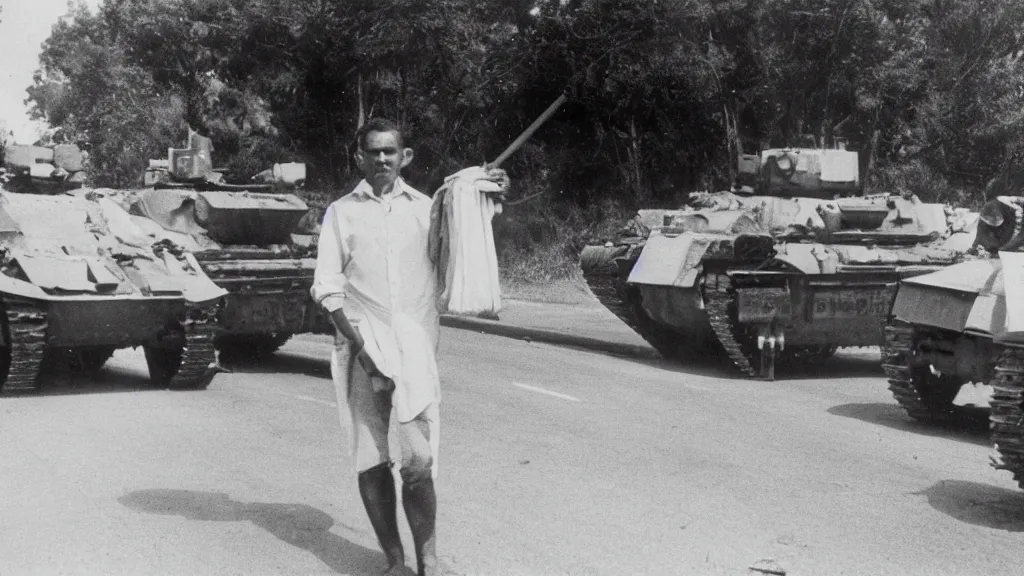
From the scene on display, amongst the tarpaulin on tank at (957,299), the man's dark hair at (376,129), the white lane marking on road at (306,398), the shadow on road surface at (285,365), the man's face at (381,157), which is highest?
the man's dark hair at (376,129)

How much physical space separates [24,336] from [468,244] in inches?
258

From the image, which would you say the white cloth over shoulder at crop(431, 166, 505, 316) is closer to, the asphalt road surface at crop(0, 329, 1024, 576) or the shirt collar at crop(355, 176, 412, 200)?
the shirt collar at crop(355, 176, 412, 200)

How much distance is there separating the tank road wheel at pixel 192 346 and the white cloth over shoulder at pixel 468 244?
6.52 metres

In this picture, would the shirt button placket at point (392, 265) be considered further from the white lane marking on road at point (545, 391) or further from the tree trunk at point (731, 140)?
the tree trunk at point (731, 140)

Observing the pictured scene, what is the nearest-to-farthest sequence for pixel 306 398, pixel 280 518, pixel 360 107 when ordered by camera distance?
pixel 280 518 → pixel 306 398 → pixel 360 107

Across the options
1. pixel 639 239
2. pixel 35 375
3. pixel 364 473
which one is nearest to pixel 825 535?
pixel 364 473

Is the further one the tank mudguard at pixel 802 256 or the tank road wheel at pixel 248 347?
the tank road wheel at pixel 248 347


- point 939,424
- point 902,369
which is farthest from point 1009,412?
point 939,424

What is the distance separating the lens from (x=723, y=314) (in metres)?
13.3

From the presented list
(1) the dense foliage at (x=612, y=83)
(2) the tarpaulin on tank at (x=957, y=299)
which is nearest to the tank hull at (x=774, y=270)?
(2) the tarpaulin on tank at (x=957, y=299)

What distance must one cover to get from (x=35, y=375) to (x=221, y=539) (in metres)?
5.56

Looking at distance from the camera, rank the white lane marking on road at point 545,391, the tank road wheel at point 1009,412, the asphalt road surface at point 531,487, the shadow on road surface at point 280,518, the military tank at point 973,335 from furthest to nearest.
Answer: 1. the white lane marking on road at point 545,391
2. the military tank at point 973,335
3. the tank road wheel at point 1009,412
4. the asphalt road surface at point 531,487
5. the shadow on road surface at point 280,518

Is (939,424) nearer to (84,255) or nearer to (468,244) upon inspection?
(468,244)

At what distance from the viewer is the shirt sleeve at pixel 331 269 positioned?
16.4 feet
